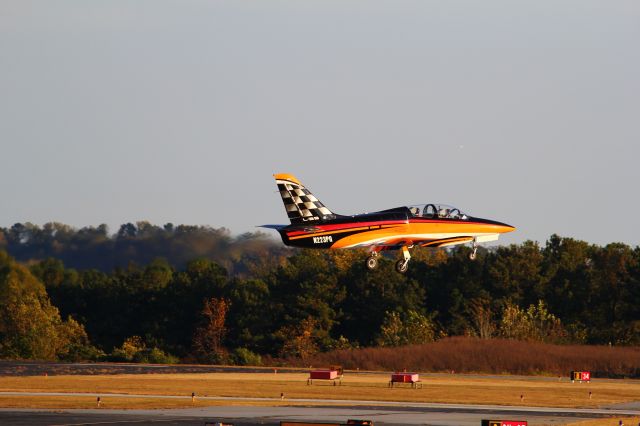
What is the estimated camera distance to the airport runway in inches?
2691

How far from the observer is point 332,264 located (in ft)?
592

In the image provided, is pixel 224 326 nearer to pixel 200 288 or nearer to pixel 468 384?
pixel 200 288

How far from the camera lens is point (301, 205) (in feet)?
246

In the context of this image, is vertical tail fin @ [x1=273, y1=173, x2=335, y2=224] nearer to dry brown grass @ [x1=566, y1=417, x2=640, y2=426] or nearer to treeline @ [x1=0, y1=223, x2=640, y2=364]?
dry brown grass @ [x1=566, y1=417, x2=640, y2=426]

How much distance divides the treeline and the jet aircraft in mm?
67772

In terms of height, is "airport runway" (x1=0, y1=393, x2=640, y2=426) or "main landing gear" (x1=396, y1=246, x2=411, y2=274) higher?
"main landing gear" (x1=396, y1=246, x2=411, y2=274)

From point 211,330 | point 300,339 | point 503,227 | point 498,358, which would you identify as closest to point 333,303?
point 300,339

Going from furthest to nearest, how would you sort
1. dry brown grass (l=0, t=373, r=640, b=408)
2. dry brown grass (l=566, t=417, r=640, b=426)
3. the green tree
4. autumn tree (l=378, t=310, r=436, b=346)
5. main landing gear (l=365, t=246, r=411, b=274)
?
the green tree, autumn tree (l=378, t=310, r=436, b=346), dry brown grass (l=0, t=373, r=640, b=408), main landing gear (l=365, t=246, r=411, b=274), dry brown grass (l=566, t=417, r=640, b=426)

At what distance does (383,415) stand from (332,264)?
10599 centimetres

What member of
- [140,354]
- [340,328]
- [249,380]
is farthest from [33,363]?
[340,328]

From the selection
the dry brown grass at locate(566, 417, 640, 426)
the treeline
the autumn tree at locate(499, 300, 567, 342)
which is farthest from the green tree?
the dry brown grass at locate(566, 417, 640, 426)

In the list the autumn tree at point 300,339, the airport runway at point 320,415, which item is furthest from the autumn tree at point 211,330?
the airport runway at point 320,415

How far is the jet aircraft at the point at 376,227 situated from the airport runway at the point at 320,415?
9086 millimetres

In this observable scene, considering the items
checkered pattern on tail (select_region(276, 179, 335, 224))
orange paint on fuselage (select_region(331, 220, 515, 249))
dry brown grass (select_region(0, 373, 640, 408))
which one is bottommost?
dry brown grass (select_region(0, 373, 640, 408))
